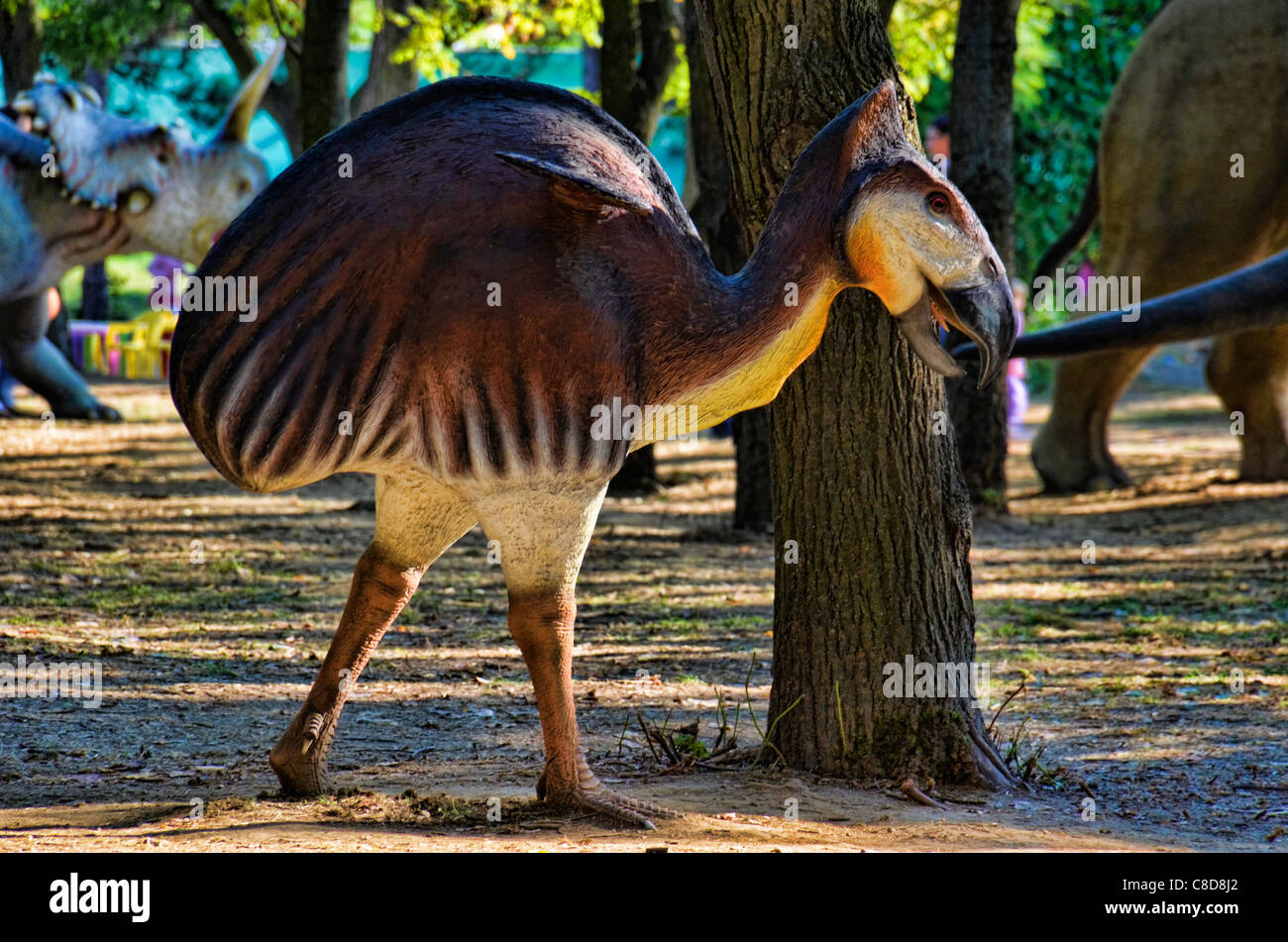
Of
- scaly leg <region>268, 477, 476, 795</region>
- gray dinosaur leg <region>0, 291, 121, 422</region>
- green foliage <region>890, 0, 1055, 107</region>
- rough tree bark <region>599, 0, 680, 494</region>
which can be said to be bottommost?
scaly leg <region>268, 477, 476, 795</region>

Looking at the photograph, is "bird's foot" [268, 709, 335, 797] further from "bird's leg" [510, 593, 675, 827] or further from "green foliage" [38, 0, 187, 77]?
"green foliage" [38, 0, 187, 77]

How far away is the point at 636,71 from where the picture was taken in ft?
38.3

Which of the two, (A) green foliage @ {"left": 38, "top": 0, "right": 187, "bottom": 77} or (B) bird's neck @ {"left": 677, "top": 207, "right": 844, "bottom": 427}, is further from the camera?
(A) green foliage @ {"left": 38, "top": 0, "right": 187, "bottom": 77}

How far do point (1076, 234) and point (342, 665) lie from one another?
8597mm

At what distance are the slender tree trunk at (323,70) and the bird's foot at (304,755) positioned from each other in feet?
21.8

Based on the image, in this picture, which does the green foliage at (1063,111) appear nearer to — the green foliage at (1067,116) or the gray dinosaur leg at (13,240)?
the green foliage at (1067,116)

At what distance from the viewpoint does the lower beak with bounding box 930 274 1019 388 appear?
3973mm

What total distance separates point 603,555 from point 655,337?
19.5 feet

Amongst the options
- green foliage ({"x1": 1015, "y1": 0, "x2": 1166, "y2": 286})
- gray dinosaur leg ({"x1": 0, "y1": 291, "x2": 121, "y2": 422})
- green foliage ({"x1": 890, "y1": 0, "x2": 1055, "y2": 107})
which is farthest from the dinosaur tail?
green foliage ({"x1": 1015, "y1": 0, "x2": 1166, "y2": 286})

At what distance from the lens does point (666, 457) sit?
14.8 metres

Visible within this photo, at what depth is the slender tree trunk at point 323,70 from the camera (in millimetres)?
10336

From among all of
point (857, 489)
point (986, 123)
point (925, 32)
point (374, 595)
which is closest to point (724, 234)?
point (986, 123)

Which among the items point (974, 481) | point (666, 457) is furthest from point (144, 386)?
point (974, 481)

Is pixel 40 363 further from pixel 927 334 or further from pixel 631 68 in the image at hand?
pixel 927 334
